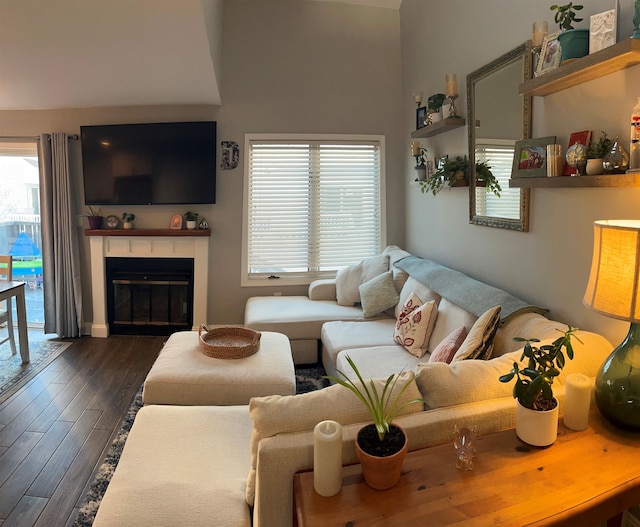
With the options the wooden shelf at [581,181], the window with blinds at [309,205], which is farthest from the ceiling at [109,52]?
the wooden shelf at [581,181]

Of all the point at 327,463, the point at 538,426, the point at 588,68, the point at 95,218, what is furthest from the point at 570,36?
the point at 95,218

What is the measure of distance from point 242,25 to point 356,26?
44.2 inches

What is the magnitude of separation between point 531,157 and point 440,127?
1149mm

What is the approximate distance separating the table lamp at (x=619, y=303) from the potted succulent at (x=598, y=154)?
0.38 meters

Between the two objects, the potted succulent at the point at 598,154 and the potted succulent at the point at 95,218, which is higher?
the potted succulent at the point at 598,154

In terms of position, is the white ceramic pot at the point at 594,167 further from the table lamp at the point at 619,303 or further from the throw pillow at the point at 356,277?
the throw pillow at the point at 356,277

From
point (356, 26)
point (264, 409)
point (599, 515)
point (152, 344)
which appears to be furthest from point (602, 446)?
point (356, 26)

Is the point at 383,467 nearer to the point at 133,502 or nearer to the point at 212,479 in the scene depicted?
the point at 212,479

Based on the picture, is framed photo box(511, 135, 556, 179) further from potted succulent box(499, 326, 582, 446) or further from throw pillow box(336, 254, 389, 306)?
throw pillow box(336, 254, 389, 306)

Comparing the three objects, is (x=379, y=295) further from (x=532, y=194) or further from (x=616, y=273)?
(x=616, y=273)

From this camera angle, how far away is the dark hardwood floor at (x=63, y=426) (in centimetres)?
222

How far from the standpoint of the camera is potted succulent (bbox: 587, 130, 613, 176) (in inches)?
76.1

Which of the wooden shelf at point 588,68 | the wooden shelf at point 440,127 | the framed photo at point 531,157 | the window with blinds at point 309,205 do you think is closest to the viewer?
the wooden shelf at point 588,68

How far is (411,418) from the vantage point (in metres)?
→ 1.50
